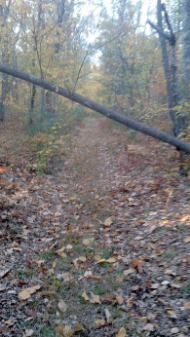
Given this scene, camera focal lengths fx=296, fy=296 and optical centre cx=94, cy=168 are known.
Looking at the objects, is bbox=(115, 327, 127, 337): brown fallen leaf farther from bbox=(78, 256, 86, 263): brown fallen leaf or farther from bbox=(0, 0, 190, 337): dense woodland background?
bbox=(78, 256, 86, 263): brown fallen leaf

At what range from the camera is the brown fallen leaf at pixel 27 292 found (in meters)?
3.81

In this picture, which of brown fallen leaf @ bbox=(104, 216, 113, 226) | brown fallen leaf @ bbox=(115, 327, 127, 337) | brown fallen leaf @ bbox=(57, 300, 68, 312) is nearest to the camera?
brown fallen leaf @ bbox=(115, 327, 127, 337)

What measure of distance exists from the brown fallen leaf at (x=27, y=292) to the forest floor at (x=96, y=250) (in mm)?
14

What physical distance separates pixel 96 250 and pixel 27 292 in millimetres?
A: 1365

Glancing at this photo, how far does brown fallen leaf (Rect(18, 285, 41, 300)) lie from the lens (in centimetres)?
381

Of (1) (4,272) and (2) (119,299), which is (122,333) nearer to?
(2) (119,299)

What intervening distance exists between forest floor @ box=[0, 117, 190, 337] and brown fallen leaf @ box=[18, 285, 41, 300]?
0.04 feet

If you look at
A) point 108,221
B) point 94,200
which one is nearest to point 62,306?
point 108,221

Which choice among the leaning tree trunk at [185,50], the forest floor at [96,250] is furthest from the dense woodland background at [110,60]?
the forest floor at [96,250]

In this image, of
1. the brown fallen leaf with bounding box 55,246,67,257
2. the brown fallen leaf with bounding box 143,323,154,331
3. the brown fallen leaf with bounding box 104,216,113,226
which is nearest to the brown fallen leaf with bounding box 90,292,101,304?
the brown fallen leaf with bounding box 143,323,154,331

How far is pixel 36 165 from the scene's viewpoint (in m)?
7.82

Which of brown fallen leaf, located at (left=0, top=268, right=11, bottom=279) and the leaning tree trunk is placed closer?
brown fallen leaf, located at (left=0, top=268, right=11, bottom=279)

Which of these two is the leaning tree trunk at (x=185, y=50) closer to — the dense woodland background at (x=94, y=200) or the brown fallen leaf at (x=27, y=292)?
the dense woodland background at (x=94, y=200)

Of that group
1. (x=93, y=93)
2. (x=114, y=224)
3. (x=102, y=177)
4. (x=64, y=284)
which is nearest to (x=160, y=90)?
(x=102, y=177)
